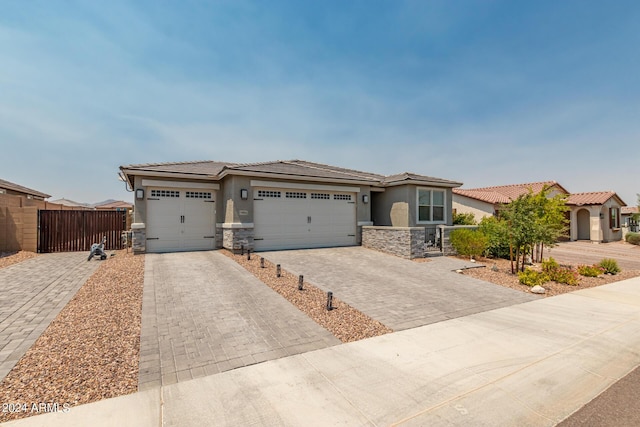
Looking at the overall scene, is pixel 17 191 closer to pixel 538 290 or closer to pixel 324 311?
pixel 324 311

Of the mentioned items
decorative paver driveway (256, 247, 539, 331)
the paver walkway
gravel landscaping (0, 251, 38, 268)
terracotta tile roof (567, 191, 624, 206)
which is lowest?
decorative paver driveway (256, 247, 539, 331)

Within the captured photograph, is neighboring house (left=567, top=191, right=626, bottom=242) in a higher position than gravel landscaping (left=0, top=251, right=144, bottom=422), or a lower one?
higher

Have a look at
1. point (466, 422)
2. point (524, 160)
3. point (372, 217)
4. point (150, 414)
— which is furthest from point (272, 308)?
point (524, 160)

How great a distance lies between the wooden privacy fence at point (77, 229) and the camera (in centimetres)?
1191

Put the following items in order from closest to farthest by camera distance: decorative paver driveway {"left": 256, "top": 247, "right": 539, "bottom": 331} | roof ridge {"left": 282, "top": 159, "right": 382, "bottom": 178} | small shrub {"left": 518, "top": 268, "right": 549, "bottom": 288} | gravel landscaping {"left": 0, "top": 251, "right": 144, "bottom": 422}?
gravel landscaping {"left": 0, "top": 251, "right": 144, "bottom": 422}, decorative paver driveway {"left": 256, "top": 247, "right": 539, "bottom": 331}, small shrub {"left": 518, "top": 268, "right": 549, "bottom": 288}, roof ridge {"left": 282, "top": 159, "right": 382, "bottom": 178}

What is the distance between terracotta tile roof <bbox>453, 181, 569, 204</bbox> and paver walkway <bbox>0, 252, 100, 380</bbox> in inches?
897

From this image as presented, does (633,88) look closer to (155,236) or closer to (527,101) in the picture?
(527,101)

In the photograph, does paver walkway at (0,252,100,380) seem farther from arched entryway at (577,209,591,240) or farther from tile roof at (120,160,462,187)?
arched entryway at (577,209,591,240)

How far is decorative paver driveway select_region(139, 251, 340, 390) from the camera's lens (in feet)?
11.3

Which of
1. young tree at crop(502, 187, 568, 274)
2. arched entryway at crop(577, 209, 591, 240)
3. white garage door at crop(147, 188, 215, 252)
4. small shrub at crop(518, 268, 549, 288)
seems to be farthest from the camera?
arched entryway at crop(577, 209, 591, 240)

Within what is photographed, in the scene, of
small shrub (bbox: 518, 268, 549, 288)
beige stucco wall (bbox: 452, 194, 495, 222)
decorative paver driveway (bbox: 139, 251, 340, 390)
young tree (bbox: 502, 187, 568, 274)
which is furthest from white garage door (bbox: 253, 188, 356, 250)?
beige stucco wall (bbox: 452, 194, 495, 222)

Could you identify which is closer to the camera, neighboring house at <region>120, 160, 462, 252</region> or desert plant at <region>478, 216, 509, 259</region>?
neighboring house at <region>120, 160, 462, 252</region>

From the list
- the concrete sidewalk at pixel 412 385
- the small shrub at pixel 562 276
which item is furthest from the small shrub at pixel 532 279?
the concrete sidewalk at pixel 412 385

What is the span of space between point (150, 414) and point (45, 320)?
12.4 ft
